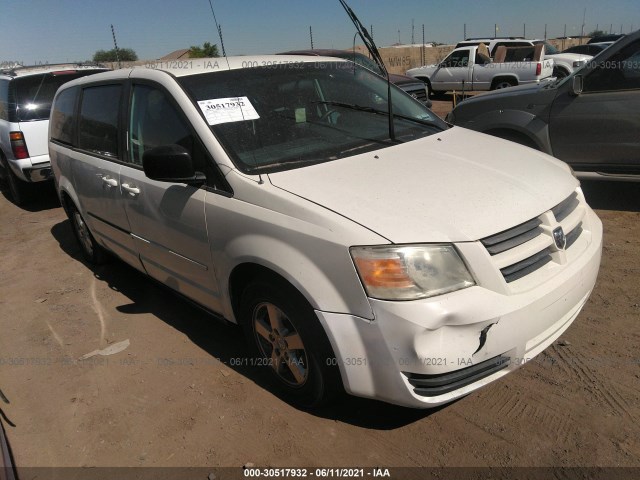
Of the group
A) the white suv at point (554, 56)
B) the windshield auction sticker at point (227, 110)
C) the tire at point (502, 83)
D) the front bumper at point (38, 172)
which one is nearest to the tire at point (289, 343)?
the windshield auction sticker at point (227, 110)

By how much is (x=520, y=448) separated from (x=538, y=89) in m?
4.23

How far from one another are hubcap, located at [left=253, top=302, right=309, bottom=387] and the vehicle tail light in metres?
5.74

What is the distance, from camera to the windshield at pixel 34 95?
23.4 ft

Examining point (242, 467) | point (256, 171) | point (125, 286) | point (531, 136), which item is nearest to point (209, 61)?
point (256, 171)

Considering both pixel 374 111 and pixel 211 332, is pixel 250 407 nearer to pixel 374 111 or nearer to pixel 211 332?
pixel 211 332

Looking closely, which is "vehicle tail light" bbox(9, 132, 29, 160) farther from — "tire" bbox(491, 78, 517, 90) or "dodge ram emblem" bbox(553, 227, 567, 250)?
"tire" bbox(491, 78, 517, 90)

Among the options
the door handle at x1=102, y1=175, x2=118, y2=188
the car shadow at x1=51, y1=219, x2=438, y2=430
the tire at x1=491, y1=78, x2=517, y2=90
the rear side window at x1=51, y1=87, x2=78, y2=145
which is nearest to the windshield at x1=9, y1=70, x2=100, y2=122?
the car shadow at x1=51, y1=219, x2=438, y2=430

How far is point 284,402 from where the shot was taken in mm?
2924

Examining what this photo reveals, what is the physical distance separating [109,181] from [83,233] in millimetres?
1592

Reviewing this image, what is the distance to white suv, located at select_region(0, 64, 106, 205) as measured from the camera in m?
7.07

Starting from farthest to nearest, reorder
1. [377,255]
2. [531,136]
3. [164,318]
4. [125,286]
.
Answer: [531,136], [125,286], [164,318], [377,255]

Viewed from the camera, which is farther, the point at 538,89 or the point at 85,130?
the point at 538,89

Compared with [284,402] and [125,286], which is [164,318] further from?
[284,402]

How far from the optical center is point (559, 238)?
2.55 meters
